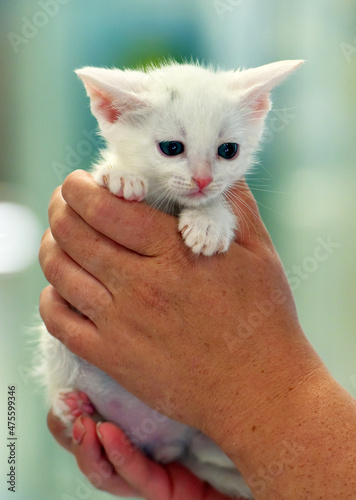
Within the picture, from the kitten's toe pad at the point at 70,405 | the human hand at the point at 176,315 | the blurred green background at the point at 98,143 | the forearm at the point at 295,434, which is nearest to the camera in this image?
the forearm at the point at 295,434

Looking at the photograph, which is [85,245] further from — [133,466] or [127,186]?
[133,466]

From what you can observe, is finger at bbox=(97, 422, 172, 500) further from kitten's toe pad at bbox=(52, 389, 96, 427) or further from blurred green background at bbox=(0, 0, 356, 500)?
blurred green background at bbox=(0, 0, 356, 500)

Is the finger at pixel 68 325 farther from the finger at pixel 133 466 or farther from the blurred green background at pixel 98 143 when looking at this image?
the blurred green background at pixel 98 143

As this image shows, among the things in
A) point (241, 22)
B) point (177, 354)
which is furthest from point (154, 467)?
point (241, 22)

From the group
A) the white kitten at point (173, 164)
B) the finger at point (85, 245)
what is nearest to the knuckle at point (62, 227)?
the finger at point (85, 245)

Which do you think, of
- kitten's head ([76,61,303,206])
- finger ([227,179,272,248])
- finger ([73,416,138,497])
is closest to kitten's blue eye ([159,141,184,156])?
kitten's head ([76,61,303,206])

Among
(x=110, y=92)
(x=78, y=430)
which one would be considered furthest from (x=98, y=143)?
(x=78, y=430)

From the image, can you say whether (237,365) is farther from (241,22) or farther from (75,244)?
(241,22)
